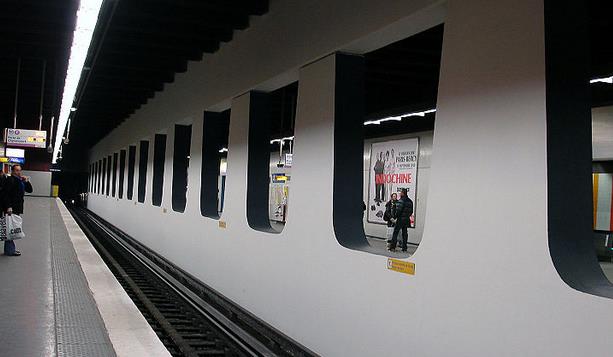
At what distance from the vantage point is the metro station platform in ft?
13.2

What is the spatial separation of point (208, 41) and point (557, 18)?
6.55 metres

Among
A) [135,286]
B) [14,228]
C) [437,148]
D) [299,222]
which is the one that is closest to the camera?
[437,148]

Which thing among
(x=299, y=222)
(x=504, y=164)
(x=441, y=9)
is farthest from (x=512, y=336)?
(x=299, y=222)

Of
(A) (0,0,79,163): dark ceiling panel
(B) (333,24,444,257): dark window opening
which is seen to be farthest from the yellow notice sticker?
(A) (0,0,79,163): dark ceiling panel

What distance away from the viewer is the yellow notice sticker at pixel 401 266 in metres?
4.20

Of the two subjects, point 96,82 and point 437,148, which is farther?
point 96,82

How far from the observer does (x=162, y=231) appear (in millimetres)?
12438

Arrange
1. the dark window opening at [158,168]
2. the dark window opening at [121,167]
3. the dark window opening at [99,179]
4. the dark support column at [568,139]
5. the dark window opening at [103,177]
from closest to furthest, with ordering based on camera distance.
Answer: the dark support column at [568,139] < the dark window opening at [158,168] < the dark window opening at [121,167] < the dark window opening at [103,177] < the dark window opening at [99,179]

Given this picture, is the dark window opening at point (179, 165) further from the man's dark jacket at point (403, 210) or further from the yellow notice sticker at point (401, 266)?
the yellow notice sticker at point (401, 266)

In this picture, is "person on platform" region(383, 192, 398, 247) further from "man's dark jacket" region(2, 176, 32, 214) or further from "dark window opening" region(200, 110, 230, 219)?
"man's dark jacket" region(2, 176, 32, 214)

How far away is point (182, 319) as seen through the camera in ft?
26.3

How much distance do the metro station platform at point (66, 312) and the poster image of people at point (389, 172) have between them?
8.08 metres

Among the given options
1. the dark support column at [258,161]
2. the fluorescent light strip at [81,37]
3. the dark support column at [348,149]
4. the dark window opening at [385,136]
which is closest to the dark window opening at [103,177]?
the dark window opening at [385,136]

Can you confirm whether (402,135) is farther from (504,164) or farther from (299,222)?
(504,164)
